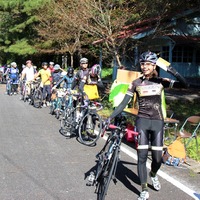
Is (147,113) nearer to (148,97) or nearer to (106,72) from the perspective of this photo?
(148,97)

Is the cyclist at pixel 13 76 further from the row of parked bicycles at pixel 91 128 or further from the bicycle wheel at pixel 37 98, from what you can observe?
the bicycle wheel at pixel 37 98

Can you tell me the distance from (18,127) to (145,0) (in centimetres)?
765

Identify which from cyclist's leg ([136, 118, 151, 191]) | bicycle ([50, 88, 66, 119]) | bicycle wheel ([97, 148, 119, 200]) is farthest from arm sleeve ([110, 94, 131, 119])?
bicycle ([50, 88, 66, 119])

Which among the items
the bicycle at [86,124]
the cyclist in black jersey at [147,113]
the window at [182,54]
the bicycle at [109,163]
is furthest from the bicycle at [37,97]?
the window at [182,54]

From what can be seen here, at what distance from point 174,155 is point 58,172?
2197 millimetres

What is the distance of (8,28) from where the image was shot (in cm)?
3741

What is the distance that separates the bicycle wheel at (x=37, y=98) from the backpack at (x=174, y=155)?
28.2ft

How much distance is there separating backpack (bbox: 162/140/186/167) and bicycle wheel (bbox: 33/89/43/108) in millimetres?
8606

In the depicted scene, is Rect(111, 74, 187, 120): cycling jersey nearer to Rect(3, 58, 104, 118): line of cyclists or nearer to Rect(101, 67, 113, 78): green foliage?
Rect(3, 58, 104, 118): line of cyclists

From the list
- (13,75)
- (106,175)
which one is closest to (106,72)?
(13,75)

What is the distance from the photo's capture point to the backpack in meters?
6.43

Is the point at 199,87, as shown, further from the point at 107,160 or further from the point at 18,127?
the point at 107,160

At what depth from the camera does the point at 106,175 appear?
15.0 feet

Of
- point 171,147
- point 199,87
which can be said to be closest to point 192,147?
point 171,147
